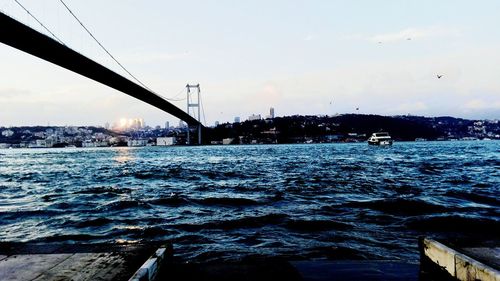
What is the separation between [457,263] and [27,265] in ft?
9.26

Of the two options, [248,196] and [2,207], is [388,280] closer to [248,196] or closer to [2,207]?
[248,196]

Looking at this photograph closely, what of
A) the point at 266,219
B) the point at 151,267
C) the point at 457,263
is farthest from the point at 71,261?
the point at 266,219

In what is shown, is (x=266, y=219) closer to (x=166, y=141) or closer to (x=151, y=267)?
(x=151, y=267)

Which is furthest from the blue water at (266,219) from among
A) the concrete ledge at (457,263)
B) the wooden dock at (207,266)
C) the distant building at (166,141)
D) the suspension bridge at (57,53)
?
the distant building at (166,141)

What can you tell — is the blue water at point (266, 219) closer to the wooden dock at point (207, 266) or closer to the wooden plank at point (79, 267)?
the wooden dock at point (207, 266)

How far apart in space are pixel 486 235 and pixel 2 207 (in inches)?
390

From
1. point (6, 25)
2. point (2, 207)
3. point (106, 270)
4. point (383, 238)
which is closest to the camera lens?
point (106, 270)

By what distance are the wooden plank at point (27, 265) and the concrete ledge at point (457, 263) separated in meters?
2.62

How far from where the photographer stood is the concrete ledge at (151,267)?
2.22m

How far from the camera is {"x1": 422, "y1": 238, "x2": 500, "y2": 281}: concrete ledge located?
2156 millimetres

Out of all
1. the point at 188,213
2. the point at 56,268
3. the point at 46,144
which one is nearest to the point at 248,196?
the point at 188,213

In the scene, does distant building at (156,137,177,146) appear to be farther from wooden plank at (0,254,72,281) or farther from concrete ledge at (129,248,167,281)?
concrete ledge at (129,248,167,281)

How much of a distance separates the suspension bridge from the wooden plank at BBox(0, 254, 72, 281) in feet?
65.4

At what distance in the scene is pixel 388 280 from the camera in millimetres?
2930
